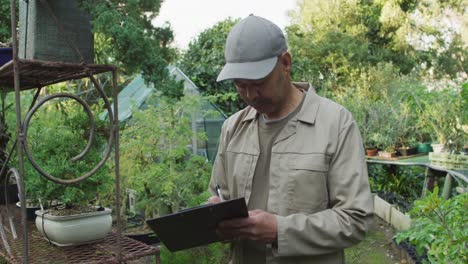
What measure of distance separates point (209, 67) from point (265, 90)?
7254mm

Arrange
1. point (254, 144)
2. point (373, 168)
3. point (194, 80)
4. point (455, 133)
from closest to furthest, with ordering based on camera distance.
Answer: point (254, 144) < point (455, 133) < point (373, 168) < point (194, 80)

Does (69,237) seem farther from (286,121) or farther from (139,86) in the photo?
(139,86)

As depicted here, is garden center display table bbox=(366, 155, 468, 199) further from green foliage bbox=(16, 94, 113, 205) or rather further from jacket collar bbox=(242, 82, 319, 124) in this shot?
green foliage bbox=(16, 94, 113, 205)

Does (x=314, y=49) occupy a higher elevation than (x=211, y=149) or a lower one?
higher

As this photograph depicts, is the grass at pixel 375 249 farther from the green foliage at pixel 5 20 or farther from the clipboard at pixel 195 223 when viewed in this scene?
the green foliage at pixel 5 20

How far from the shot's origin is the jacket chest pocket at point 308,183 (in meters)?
1.53

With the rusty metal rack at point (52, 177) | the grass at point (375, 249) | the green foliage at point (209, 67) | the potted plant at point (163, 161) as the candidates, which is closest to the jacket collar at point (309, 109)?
the rusty metal rack at point (52, 177)

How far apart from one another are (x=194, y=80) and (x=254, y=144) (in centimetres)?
702

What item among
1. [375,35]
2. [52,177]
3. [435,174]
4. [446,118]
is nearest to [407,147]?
[446,118]

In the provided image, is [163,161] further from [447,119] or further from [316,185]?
[447,119]

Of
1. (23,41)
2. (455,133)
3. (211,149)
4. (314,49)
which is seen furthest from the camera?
(314,49)

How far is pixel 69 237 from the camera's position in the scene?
2.02 meters

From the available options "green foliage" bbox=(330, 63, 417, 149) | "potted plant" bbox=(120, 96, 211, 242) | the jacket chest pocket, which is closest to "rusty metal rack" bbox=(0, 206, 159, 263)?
the jacket chest pocket

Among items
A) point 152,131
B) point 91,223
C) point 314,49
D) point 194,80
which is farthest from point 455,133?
point 314,49
